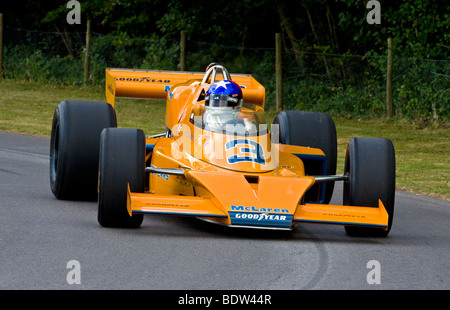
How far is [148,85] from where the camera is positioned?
13422 millimetres

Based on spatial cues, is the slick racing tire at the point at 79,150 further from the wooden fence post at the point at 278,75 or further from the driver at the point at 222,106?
the wooden fence post at the point at 278,75

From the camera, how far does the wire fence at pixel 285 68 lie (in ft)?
78.6

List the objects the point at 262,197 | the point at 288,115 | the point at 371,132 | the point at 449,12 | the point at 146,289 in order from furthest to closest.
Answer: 1. the point at 449,12
2. the point at 371,132
3. the point at 288,115
4. the point at 262,197
5. the point at 146,289

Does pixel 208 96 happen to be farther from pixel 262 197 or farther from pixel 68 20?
pixel 68 20

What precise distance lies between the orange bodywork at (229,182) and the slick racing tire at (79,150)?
65 cm

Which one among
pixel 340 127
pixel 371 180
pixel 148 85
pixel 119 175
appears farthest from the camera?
pixel 340 127

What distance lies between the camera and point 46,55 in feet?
105

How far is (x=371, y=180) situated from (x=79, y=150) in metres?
3.40

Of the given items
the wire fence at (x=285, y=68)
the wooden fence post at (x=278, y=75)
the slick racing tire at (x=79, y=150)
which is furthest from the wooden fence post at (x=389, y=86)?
the slick racing tire at (x=79, y=150)

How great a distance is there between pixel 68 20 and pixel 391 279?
93.0 feet

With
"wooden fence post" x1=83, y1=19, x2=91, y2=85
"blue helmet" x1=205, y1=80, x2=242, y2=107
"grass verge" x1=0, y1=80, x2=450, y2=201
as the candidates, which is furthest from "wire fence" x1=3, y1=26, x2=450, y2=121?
"blue helmet" x1=205, y1=80, x2=242, y2=107

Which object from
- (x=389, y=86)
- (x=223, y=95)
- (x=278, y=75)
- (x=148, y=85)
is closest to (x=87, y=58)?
(x=278, y=75)

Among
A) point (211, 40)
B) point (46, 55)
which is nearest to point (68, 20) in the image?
point (46, 55)

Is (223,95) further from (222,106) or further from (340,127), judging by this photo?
(340,127)
